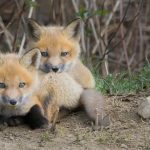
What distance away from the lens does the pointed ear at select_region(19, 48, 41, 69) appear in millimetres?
5992

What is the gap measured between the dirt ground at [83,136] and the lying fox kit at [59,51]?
0.66 m

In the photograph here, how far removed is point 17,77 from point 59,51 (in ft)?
4.02

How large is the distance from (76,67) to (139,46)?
6.48 m

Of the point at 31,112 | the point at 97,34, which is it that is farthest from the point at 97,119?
the point at 97,34

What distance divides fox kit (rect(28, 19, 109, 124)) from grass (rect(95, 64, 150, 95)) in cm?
38

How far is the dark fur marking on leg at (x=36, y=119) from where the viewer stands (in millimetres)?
5895

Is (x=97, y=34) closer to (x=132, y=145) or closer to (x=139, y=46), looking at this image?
(x=139, y=46)

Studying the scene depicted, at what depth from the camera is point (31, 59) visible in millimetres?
6070

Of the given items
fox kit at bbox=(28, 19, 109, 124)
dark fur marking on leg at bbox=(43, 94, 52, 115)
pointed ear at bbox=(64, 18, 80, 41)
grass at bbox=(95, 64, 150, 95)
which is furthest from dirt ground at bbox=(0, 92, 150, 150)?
pointed ear at bbox=(64, 18, 80, 41)

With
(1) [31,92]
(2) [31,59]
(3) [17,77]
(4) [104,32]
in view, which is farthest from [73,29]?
(4) [104,32]

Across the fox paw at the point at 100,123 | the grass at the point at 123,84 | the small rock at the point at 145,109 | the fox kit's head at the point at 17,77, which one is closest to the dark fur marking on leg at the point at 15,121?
the fox kit's head at the point at 17,77

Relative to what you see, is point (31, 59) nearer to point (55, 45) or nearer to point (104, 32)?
point (55, 45)

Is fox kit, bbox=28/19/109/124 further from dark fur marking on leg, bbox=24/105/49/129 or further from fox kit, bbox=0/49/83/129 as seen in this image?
dark fur marking on leg, bbox=24/105/49/129

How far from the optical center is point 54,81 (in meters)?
6.30
